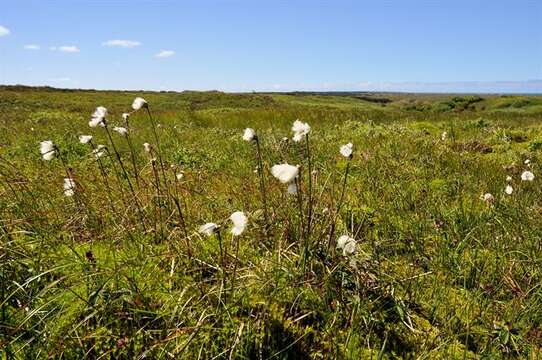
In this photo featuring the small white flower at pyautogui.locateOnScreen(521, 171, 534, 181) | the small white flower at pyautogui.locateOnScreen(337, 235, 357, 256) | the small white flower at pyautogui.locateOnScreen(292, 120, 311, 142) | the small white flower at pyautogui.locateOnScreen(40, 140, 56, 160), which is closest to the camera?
the small white flower at pyautogui.locateOnScreen(337, 235, 357, 256)

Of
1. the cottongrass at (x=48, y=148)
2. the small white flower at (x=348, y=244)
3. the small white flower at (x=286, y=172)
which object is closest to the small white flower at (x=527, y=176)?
the small white flower at (x=348, y=244)

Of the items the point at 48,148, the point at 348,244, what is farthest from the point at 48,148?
the point at 348,244

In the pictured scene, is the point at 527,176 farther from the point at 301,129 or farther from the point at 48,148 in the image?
the point at 48,148

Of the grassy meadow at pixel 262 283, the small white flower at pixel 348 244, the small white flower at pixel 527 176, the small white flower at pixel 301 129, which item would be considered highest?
the small white flower at pixel 301 129

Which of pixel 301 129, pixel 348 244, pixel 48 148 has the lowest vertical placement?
pixel 348 244

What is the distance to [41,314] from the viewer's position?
2.57 metres

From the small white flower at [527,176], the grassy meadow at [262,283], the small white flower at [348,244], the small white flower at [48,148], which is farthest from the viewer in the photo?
the small white flower at [527,176]

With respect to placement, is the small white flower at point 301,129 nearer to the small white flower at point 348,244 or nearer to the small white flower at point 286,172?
the small white flower at point 286,172

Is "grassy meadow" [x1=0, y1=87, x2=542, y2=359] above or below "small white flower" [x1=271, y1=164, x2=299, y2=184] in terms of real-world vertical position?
below

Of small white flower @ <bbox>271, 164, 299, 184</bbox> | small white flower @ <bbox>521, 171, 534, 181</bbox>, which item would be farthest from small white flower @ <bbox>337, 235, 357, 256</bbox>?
small white flower @ <bbox>521, 171, 534, 181</bbox>

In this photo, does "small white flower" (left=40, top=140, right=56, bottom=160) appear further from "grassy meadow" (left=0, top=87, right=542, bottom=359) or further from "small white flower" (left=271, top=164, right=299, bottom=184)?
"small white flower" (left=271, top=164, right=299, bottom=184)

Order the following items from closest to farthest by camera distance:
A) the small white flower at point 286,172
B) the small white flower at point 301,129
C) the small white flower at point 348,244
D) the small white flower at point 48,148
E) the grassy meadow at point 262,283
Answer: the small white flower at point 286,172
the grassy meadow at point 262,283
the small white flower at point 348,244
the small white flower at point 301,129
the small white flower at point 48,148

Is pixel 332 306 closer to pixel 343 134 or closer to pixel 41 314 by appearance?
pixel 41 314

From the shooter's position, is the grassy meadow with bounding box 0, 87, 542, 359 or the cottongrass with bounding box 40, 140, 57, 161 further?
the cottongrass with bounding box 40, 140, 57, 161
